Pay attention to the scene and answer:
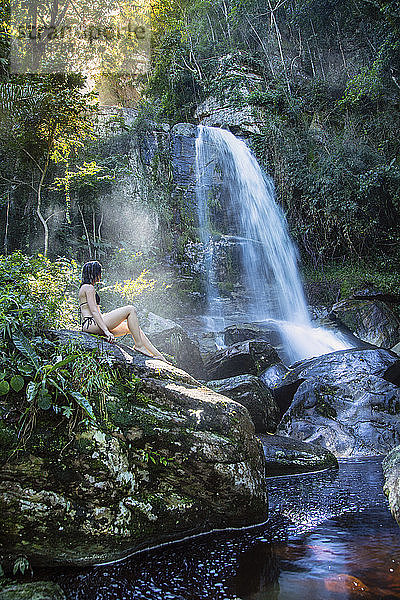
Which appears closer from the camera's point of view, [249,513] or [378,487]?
[249,513]

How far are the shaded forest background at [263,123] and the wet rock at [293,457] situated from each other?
8.56m

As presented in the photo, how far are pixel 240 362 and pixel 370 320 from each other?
5.71m

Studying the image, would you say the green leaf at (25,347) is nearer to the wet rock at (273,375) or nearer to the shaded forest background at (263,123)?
the wet rock at (273,375)

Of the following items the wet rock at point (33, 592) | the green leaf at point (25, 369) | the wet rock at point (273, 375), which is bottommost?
the wet rock at point (273, 375)

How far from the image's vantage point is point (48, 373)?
3549mm

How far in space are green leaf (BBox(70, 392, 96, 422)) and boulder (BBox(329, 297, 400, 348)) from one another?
11.2 metres

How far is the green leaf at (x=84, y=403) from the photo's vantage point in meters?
3.37

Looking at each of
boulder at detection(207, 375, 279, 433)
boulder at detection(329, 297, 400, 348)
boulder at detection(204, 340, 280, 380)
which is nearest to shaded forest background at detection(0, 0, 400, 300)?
Result: boulder at detection(329, 297, 400, 348)

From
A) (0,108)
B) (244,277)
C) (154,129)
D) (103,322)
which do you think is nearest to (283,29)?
(154,129)

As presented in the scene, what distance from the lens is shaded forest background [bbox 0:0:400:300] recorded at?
509 inches

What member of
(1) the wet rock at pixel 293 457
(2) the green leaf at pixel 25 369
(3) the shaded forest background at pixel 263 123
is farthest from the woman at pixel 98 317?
(3) the shaded forest background at pixel 263 123

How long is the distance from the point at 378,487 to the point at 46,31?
1997 cm

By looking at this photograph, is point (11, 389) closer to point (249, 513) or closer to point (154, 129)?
point (249, 513)

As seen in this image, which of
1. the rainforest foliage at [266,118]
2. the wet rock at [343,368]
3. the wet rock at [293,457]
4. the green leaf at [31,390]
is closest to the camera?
the green leaf at [31,390]
